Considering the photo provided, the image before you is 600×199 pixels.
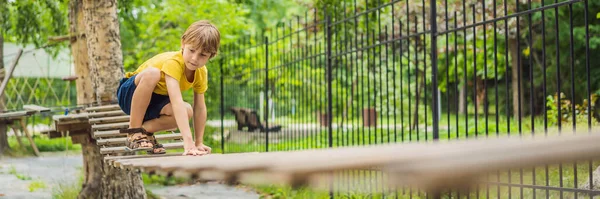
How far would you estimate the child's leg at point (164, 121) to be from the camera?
14.7 feet

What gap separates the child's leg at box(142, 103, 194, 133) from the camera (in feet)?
14.7

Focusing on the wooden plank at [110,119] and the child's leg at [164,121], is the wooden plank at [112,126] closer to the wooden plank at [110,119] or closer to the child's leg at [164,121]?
the wooden plank at [110,119]

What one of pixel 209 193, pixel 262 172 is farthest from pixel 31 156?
pixel 262 172

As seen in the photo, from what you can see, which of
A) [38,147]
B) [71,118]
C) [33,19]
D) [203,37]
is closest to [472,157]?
[203,37]

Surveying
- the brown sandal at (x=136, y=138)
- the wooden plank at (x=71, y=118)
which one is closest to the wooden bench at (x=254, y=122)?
the wooden plank at (x=71, y=118)

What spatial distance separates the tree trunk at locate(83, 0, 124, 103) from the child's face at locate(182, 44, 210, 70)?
331 centimetres

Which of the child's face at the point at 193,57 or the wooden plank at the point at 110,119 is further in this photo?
the wooden plank at the point at 110,119

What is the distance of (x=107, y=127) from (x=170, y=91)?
1.09m

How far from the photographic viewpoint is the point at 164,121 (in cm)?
453

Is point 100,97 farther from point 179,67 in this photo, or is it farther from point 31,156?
point 31,156

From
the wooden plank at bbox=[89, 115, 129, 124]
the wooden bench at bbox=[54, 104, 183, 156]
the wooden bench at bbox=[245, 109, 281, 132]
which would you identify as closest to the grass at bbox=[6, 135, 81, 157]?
the wooden bench at bbox=[245, 109, 281, 132]

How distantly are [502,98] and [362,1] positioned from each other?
794 cm

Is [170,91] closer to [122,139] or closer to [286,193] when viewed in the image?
[122,139]

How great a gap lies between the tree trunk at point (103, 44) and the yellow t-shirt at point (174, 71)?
288cm
